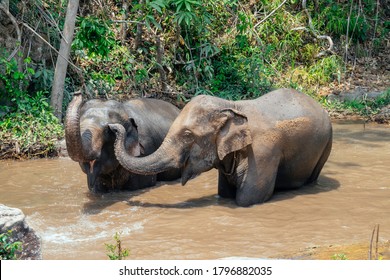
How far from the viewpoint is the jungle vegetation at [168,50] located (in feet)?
38.8

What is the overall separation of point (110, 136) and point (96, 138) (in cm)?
34

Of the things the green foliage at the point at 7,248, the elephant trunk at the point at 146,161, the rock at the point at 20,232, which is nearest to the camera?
the green foliage at the point at 7,248

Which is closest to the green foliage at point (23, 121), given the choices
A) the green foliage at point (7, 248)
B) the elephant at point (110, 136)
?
the elephant at point (110, 136)

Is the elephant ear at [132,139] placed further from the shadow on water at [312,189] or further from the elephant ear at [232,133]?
the shadow on water at [312,189]

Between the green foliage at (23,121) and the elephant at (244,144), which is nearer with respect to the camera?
the elephant at (244,144)

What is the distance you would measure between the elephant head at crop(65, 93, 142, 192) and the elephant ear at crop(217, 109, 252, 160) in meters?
1.17

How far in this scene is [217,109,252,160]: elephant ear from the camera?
Answer: 26.9 feet

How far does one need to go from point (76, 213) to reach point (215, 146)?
5.60ft

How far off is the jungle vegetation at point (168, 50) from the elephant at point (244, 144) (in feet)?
10.8

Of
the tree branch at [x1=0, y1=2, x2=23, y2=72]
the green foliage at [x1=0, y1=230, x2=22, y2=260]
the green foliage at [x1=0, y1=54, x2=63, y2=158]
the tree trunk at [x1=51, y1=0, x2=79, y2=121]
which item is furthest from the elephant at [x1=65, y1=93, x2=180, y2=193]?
the tree branch at [x1=0, y1=2, x2=23, y2=72]

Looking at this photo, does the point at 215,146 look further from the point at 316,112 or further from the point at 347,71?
the point at 347,71

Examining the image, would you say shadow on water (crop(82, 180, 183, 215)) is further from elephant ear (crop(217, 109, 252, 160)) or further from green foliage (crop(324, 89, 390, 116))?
green foliage (crop(324, 89, 390, 116))

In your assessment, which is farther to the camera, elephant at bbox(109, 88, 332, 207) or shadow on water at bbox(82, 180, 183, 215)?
shadow on water at bbox(82, 180, 183, 215)

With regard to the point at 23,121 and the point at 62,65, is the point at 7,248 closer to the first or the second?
the point at 23,121
